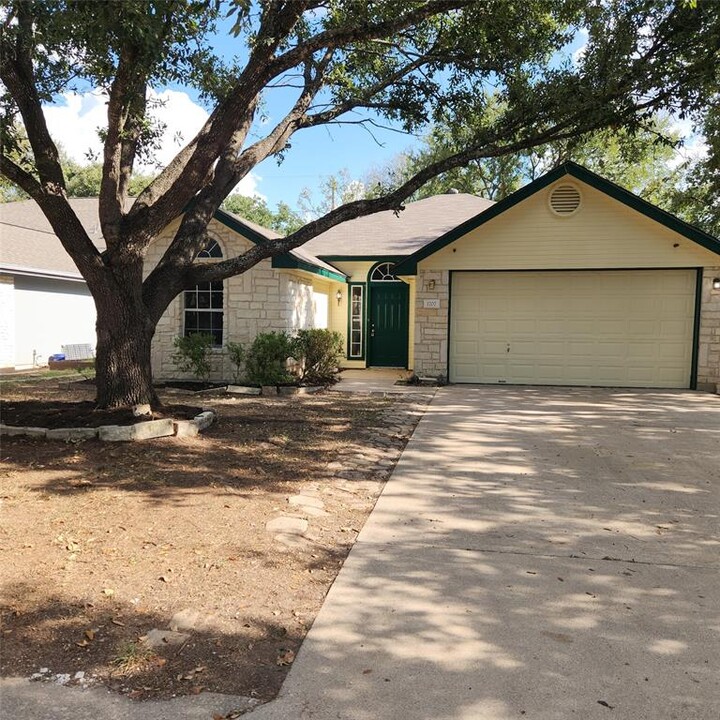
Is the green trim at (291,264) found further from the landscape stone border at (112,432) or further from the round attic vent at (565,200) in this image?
the landscape stone border at (112,432)

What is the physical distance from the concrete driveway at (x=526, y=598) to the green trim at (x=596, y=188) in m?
6.92

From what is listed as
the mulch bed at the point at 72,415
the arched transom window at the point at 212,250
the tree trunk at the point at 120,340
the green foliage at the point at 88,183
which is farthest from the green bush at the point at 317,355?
the green foliage at the point at 88,183

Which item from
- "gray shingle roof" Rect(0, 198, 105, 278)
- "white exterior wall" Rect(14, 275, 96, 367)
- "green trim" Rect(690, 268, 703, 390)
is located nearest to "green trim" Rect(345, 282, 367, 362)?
"gray shingle roof" Rect(0, 198, 105, 278)

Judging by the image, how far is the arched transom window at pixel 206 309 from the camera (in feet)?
42.4

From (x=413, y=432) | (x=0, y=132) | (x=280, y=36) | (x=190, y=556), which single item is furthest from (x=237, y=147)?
(x=190, y=556)

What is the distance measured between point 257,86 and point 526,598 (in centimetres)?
654

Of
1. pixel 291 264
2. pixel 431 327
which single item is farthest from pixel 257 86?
pixel 431 327

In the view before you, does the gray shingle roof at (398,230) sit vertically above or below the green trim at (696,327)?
above

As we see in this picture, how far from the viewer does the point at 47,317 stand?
57.6ft

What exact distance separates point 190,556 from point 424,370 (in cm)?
972

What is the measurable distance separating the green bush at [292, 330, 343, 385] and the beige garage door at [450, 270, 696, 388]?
2.73 meters

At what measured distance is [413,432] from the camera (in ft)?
25.8

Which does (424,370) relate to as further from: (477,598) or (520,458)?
(477,598)

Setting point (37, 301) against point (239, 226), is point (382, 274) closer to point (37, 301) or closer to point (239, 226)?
point (239, 226)
